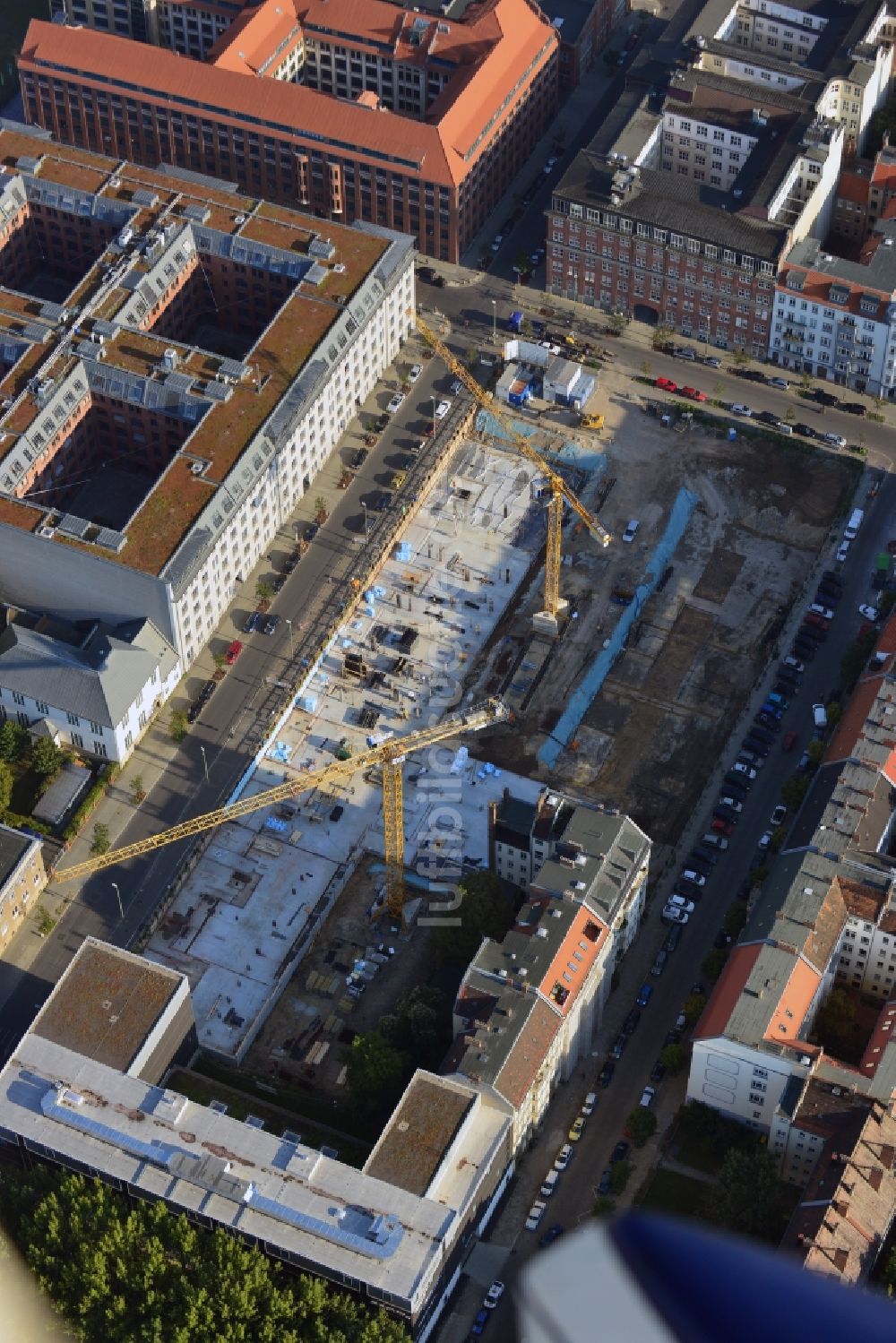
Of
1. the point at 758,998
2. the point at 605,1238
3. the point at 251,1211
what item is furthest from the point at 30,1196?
the point at 605,1238

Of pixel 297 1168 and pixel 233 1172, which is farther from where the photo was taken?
pixel 233 1172

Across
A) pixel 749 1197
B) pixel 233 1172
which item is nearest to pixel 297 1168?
pixel 233 1172

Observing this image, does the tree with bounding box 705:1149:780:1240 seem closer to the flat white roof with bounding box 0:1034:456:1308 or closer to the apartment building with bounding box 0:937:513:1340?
the apartment building with bounding box 0:937:513:1340

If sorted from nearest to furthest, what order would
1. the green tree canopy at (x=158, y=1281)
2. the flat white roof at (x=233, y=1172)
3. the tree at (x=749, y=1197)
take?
the green tree canopy at (x=158, y=1281) → the flat white roof at (x=233, y=1172) → the tree at (x=749, y=1197)

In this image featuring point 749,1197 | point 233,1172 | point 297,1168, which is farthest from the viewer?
point 749,1197

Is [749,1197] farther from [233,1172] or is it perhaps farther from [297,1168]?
[233,1172]

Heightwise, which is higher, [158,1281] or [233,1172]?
[233,1172]

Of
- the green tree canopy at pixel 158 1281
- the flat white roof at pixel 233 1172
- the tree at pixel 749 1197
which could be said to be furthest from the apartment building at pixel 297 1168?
the tree at pixel 749 1197

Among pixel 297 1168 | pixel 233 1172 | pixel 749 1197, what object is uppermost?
pixel 749 1197

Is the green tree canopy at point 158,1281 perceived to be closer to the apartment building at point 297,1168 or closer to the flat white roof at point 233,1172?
the apartment building at point 297,1168
